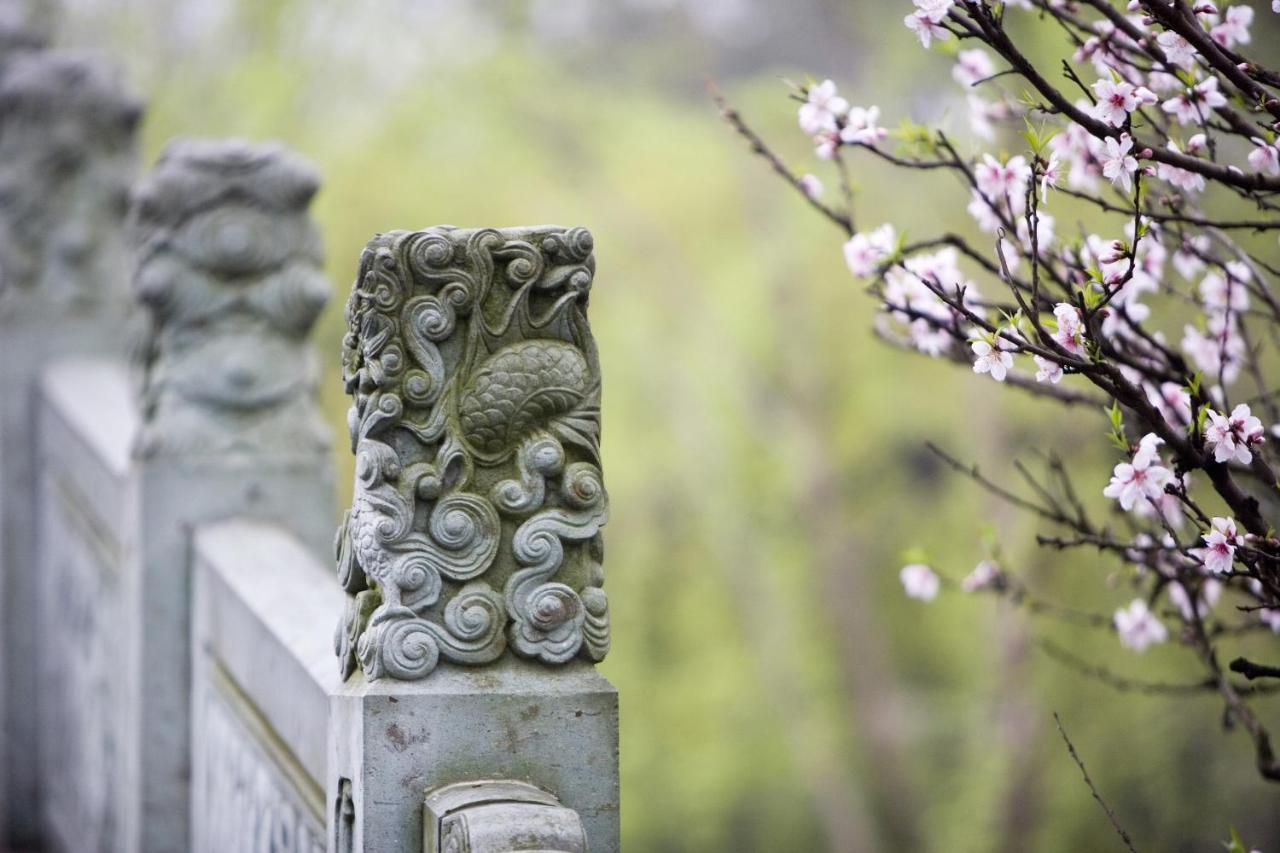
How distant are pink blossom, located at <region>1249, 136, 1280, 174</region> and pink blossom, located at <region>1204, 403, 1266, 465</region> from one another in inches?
21.7

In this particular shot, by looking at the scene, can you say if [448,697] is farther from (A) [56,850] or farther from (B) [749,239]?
(B) [749,239]

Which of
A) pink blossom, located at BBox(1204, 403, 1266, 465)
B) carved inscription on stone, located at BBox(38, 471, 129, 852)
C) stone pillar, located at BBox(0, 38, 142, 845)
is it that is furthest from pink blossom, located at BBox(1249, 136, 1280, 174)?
stone pillar, located at BBox(0, 38, 142, 845)

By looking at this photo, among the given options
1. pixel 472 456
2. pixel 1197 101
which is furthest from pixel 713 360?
pixel 472 456

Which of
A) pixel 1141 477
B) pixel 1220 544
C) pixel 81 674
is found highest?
pixel 81 674

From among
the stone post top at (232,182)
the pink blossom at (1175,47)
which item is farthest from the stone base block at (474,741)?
the stone post top at (232,182)

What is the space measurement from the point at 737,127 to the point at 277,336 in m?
1.57

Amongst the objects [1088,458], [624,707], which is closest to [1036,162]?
[1088,458]

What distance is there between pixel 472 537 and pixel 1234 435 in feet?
4.00

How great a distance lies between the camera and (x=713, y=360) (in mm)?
18609

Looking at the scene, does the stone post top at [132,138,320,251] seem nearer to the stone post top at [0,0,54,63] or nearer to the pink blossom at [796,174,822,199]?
the pink blossom at [796,174,822,199]

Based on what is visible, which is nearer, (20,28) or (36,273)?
(36,273)

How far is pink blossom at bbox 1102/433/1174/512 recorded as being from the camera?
2.72 meters

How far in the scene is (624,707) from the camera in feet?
63.3

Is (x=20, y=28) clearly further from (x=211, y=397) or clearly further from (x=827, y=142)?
(x=827, y=142)
